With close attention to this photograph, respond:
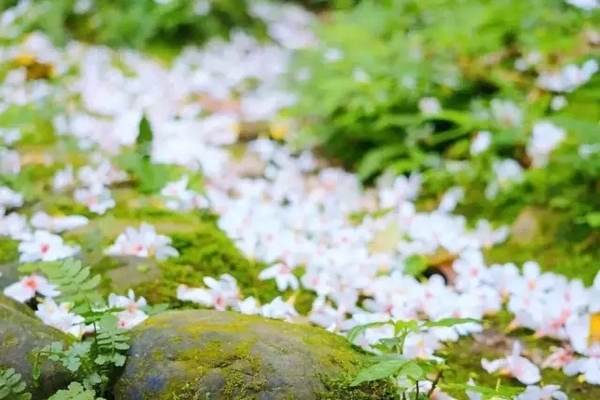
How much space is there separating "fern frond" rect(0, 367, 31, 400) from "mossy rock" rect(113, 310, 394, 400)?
21 cm

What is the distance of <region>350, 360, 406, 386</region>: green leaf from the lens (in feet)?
4.99

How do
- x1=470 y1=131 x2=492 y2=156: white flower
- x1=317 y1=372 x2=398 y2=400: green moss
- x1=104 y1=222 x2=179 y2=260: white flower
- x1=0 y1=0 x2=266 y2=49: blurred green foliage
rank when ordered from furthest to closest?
x1=0 y1=0 x2=266 y2=49: blurred green foliage → x1=470 y1=131 x2=492 y2=156: white flower → x1=104 y1=222 x2=179 y2=260: white flower → x1=317 y1=372 x2=398 y2=400: green moss

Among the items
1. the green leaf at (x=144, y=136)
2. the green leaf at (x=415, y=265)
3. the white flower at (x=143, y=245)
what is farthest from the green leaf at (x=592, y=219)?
the green leaf at (x=144, y=136)

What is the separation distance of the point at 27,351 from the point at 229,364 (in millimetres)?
491

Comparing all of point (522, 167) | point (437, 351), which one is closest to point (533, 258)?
point (522, 167)

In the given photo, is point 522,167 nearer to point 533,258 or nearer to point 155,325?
point 533,258

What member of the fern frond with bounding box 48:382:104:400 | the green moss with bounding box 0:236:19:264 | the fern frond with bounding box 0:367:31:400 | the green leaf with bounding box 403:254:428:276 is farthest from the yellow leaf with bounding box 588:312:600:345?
the green moss with bounding box 0:236:19:264

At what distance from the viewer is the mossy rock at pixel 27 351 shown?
1.58 m

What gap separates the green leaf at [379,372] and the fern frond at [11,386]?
2.45ft

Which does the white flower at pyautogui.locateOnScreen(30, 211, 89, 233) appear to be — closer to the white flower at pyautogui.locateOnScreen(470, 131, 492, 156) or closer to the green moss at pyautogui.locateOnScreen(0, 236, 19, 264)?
the green moss at pyautogui.locateOnScreen(0, 236, 19, 264)

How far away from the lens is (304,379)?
1561mm

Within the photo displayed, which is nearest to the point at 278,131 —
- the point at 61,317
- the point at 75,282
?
the point at 61,317

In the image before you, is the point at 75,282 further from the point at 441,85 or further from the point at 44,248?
the point at 441,85

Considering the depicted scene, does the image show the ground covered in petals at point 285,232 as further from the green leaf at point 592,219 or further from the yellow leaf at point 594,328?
the green leaf at point 592,219
